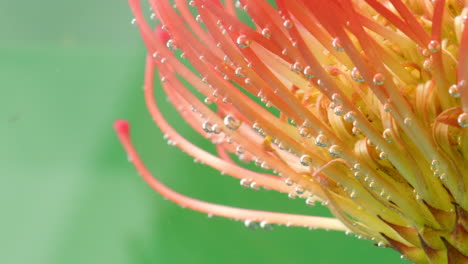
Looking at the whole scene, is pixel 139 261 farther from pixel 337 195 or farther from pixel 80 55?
pixel 337 195

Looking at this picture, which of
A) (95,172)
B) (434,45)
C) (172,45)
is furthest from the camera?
(95,172)

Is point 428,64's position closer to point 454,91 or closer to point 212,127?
point 454,91

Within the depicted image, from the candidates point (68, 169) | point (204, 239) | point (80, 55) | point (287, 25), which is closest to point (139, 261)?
point (204, 239)

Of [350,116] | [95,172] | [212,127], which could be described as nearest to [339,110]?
[350,116]

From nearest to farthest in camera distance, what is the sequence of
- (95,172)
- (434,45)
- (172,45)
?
1. (434,45)
2. (172,45)
3. (95,172)

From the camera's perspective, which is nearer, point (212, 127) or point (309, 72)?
point (309, 72)

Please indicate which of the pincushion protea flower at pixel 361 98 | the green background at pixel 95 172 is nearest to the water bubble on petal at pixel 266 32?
the pincushion protea flower at pixel 361 98

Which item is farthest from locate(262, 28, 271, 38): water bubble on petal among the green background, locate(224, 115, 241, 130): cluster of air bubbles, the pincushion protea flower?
the green background
